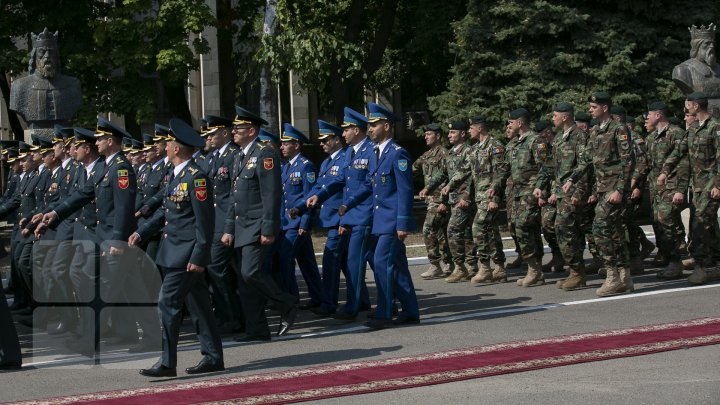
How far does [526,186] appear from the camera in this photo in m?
15.1

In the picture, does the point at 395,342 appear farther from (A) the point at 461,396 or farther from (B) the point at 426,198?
(B) the point at 426,198

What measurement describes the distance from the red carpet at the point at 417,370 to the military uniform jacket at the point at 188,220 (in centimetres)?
92

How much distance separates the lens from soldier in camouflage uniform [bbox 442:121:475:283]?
15453 millimetres

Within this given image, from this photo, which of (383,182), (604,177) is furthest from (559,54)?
(383,182)

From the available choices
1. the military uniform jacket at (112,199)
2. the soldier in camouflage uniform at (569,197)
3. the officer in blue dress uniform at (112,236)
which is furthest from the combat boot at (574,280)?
the military uniform jacket at (112,199)

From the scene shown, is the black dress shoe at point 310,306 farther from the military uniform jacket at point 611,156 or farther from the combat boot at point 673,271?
the combat boot at point 673,271

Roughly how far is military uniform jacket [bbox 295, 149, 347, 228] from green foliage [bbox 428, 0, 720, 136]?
10301mm

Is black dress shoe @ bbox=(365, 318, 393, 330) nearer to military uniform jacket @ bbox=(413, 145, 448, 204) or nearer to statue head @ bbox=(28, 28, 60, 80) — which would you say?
military uniform jacket @ bbox=(413, 145, 448, 204)

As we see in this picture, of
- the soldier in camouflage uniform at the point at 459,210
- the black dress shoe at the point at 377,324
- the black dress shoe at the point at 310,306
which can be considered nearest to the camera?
the black dress shoe at the point at 377,324

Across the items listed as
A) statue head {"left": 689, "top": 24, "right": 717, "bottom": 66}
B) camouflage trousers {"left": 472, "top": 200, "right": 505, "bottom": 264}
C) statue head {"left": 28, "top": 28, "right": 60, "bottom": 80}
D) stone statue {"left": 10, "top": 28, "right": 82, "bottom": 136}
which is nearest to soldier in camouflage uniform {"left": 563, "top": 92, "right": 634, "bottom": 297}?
camouflage trousers {"left": 472, "top": 200, "right": 505, "bottom": 264}

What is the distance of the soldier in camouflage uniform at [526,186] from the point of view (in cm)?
1477

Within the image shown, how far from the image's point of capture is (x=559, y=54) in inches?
930

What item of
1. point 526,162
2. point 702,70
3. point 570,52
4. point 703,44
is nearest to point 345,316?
point 526,162

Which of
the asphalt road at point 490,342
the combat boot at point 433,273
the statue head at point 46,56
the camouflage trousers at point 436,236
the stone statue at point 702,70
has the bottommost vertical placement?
the asphalt road at point 490,342
